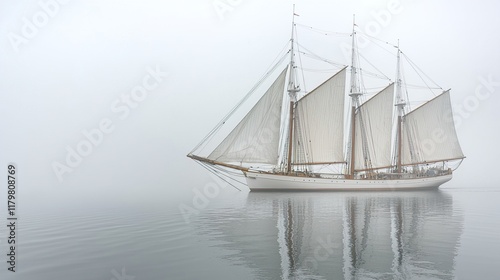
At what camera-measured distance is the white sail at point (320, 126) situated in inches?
2441

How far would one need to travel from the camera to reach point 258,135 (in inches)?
2106

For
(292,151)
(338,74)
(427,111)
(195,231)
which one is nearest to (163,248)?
(195,231)

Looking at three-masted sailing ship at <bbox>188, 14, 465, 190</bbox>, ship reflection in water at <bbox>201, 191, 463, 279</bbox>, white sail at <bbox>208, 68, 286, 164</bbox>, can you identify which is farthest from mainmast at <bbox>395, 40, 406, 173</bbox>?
ship reflection in water at <bbox>201, 191, 463, 279</bbox>

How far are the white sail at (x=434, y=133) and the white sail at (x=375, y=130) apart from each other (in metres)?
9.64

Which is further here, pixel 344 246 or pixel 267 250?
pixel 344 246

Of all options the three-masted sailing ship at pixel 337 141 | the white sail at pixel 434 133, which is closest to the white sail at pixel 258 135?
the three-masted sailing ship at pixel 337 141

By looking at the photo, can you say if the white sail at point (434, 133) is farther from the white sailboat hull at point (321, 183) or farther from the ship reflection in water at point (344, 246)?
the ship reflection in water at point (344, 246)

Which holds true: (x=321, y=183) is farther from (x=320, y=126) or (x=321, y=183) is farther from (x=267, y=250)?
(x=267, y=250)

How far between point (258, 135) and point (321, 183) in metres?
15.8

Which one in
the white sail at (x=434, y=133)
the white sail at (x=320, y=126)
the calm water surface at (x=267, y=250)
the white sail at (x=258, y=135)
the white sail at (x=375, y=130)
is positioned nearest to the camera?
the calm water surface at (x=267, y=250)

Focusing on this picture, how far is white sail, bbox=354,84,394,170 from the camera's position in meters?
70.2

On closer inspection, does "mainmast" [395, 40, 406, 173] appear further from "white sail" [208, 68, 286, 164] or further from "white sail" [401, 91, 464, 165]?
"white sail" [208, 68, 286, 164]

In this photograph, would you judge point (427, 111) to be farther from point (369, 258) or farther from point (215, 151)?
point (369, 258)

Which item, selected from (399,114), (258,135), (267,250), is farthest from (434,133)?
(267,250)
